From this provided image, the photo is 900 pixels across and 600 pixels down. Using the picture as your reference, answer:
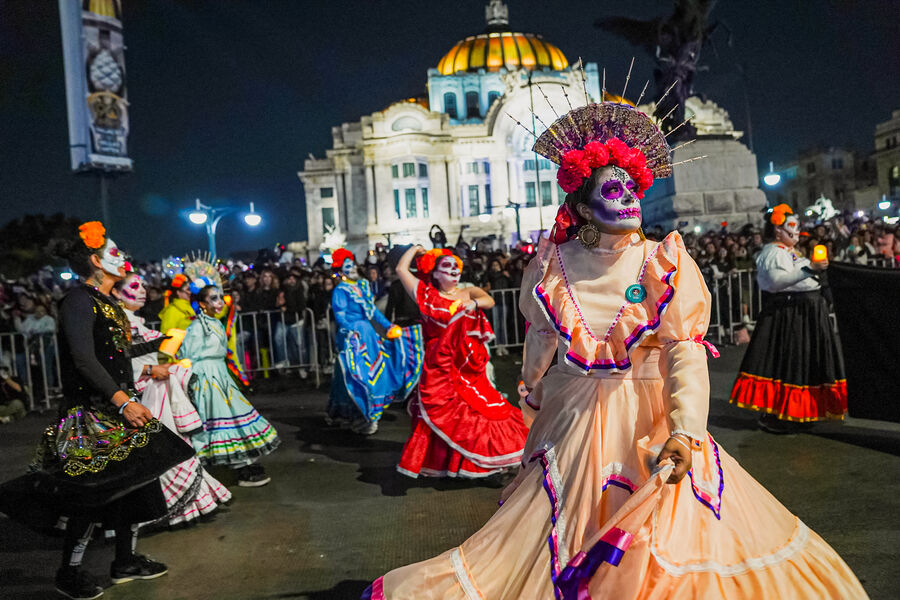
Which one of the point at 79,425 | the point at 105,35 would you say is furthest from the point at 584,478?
the point at 105,35

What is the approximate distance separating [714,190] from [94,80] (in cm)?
4316

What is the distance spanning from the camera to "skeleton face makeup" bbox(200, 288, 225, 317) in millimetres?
6312

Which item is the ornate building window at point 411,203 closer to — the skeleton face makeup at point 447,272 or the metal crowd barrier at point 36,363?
the metal crowd barrier at point 36,363

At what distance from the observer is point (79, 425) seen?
426cm

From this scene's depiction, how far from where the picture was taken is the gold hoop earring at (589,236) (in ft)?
10.4

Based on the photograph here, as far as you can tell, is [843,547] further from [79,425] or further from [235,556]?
[79,425]

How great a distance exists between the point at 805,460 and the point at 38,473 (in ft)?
17.7

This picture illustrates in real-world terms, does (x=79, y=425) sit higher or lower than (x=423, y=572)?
higher

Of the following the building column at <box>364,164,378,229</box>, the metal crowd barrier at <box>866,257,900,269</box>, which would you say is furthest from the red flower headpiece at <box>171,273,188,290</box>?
the building column at <box>364,164,378,229</box>

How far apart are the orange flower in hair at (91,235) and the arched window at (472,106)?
84.4 metres

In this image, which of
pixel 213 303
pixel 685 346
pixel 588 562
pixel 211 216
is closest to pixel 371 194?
pixel 211 216

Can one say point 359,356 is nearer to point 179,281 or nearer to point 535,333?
point 179,281

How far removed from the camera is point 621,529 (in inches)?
104

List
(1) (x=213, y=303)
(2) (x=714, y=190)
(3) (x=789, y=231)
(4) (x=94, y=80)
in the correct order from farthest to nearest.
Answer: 1. (4) (x=94, y=80)
2. (2) (x=714, y=190)
3. (3) (x=789, y=231)
4. (1) (x=213, y=303)
